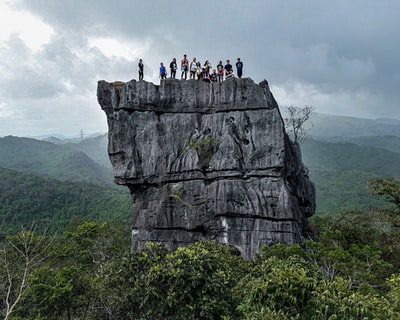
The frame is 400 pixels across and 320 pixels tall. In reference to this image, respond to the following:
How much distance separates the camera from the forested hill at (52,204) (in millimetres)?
57469

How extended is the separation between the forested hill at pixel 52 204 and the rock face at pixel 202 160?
35979mm

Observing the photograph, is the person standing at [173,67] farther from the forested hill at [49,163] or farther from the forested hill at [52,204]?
the forested hill at [49,163]

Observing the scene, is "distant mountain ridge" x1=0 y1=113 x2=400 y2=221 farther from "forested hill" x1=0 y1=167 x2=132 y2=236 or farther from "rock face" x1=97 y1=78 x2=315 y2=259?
"rock face" x1=97 y1=78 x2=315 y2=259

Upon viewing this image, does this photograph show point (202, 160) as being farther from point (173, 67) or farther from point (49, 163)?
point (49, 163)

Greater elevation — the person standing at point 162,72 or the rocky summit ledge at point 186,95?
the person standing at point 162,72

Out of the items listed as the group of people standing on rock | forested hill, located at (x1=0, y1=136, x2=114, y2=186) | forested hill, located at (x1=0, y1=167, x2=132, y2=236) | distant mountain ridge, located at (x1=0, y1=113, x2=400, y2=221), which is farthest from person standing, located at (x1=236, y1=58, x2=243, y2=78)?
forested hill, located at (x1=0, y1=136, x2=114, y2=186)

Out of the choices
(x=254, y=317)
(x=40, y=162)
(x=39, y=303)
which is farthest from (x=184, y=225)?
(x=40, y=162)

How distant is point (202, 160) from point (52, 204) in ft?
190

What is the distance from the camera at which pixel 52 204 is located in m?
67.8

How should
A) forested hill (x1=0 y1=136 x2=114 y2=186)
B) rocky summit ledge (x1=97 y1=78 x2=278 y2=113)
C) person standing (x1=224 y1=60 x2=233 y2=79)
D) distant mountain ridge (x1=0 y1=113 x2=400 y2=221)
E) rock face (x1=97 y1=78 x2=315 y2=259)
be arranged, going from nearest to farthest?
rock face (x1=97 y1=78 x2=315 y2=259) → rocky summit ledge (x1=97 y1=78 x2=278 y2=113) → person standing (x1=224 y1=60 x2=233 y2=79) → distant mountain ridge (x1=0 y1=113 x2=400 y2=221) → forested hill (x1=0 y1=136 x2=114 y2=186)

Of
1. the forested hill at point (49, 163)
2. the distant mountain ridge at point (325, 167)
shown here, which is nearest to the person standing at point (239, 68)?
the distant mountain ridge at point (325, 167)

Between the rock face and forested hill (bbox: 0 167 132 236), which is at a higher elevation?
the rock face

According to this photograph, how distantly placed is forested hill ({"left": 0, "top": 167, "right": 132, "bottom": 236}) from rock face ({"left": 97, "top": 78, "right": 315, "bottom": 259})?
35979 millimetres

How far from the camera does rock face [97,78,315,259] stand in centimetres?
1967
